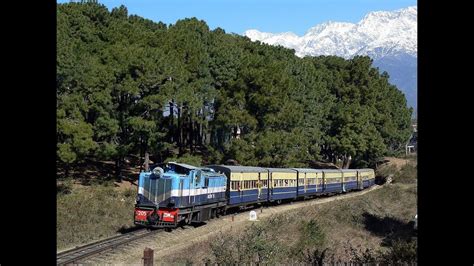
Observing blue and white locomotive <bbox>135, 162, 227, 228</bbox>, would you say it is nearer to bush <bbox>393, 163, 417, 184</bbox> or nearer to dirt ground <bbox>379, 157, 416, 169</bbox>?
bush <bbox>393, 163, 417, 184</bbox>

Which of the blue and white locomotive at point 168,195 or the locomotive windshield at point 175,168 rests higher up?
the locomotive windshield at point 175,168

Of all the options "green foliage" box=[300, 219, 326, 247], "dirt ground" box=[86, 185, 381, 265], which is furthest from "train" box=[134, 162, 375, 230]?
"green foliage" box=[300, 219, 326, 247]

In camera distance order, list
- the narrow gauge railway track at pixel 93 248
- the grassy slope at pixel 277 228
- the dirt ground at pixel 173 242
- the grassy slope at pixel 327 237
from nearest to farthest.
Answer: the narrow gauge railway track at pixel 93 248, the grassy slope at pixel 327 237, the dirt ground at pixel 173 242, the grassy slope at pixel 277 228

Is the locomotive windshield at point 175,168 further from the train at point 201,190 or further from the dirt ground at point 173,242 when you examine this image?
the dirt ground at point 173,242

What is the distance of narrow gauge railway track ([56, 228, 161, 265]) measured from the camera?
18094 millimetres

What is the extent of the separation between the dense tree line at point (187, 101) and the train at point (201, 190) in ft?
22.5

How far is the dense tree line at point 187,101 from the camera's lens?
38219mm

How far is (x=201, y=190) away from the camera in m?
26.9

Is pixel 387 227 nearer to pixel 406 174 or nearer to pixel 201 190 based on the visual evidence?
pixel 201 190

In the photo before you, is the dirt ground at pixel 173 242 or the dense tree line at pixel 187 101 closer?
the dirt ground at pixel 173 242

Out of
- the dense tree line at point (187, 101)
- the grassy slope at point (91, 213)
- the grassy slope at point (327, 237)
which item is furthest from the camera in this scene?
the dense tree line at point (187, 101)

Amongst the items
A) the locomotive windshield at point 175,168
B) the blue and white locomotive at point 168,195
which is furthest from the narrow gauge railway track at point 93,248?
the locomotive windshield at point 175,168

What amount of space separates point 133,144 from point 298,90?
2579cm
